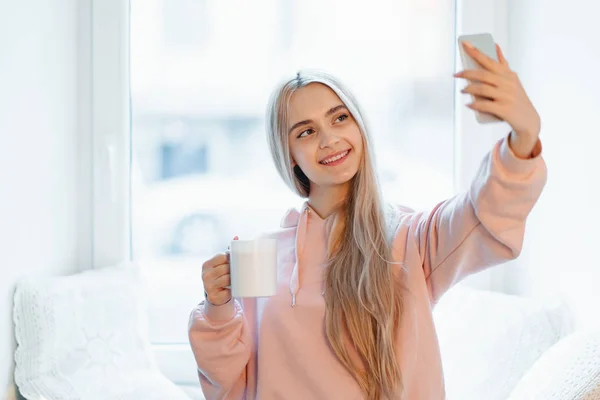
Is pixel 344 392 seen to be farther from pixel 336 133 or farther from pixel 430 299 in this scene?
pixel 336 133

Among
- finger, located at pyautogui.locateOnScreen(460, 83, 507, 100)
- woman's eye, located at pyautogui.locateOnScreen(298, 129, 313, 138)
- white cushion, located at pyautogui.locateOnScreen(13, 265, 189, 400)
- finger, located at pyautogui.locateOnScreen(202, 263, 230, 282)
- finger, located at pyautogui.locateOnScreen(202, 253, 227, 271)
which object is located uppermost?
finger, located at pyautogui.locateOnScreen(460, 83, 507, 100)

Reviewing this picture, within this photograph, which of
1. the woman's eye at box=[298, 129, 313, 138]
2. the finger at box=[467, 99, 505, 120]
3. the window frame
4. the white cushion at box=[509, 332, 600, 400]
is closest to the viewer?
the finger at box=[467, 99, 505, 120]

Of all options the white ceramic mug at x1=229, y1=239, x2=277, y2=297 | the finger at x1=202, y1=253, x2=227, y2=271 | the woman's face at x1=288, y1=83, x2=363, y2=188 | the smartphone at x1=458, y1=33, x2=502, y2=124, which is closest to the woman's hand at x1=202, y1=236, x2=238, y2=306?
the finger at x1=202, y1=253, x2=227, y2=271

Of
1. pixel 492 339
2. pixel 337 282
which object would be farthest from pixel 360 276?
pixel 492 339

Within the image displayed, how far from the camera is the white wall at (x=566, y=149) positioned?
4.80 ft

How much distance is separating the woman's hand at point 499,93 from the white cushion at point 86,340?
1145mm

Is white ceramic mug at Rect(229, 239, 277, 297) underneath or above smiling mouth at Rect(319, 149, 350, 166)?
underneath

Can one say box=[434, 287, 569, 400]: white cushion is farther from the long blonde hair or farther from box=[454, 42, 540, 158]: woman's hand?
box=[454, 42, 540, 158]: woman's hand

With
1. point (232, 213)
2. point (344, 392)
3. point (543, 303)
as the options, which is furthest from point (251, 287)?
point (232, 213)

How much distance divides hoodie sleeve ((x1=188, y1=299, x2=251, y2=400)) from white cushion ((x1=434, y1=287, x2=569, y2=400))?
574 millimetres

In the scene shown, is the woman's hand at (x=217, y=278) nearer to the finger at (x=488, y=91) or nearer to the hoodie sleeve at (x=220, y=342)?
the hoodie sleeve at (x=220, y=342)

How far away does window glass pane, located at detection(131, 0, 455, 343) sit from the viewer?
2.12 meters

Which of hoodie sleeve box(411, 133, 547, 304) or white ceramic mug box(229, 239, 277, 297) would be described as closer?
hoodie sleeve box(411, 133, 547, 304)

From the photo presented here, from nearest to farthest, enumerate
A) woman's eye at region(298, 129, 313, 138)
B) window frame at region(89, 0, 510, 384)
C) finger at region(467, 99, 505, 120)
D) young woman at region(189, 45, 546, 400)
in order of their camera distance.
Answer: finger at region(467, 99, 505, 120), young woman at region(189, 45, 546, 400), woman's eye at region(298, 129, 313, 138), window frame at region(89, 0, 510, 384)
